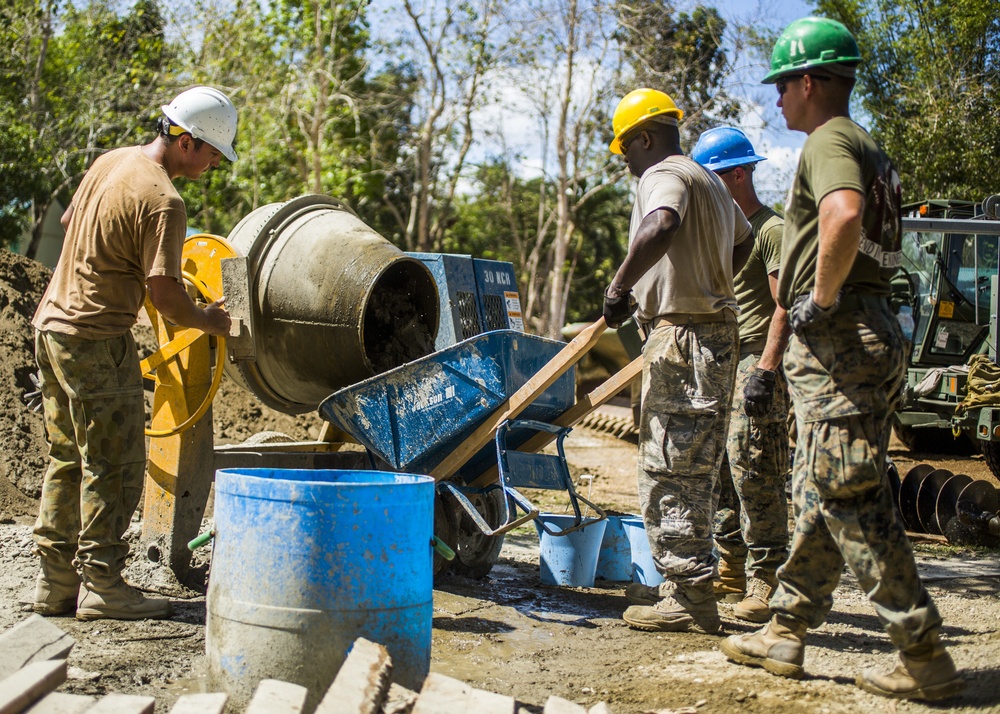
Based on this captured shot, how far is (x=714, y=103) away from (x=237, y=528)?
1687 centimetres

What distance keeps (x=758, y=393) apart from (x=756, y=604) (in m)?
1.23

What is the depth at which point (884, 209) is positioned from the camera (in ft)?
9.96

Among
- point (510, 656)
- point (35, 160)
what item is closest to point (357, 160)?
point (35, 160)

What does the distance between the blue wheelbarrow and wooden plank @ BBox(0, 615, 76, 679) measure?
156 cm

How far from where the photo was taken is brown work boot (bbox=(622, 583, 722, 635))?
12.9 feet

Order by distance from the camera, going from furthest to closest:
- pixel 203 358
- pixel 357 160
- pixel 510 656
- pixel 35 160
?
pixel 357 160 < pixel 35 160 < pixel 203 358 < pixel 510 656

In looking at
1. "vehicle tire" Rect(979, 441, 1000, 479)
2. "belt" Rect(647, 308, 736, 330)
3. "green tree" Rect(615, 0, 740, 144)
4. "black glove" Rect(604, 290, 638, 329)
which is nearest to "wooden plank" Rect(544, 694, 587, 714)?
"black glove" Rect(604, 290, 638, 329)

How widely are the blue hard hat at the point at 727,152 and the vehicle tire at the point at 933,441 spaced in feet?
29.3

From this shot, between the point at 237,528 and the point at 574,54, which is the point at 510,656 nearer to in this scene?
the point at 237,528

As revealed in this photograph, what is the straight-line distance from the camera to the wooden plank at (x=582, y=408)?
14.8 feet

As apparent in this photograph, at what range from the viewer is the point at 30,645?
2.79m

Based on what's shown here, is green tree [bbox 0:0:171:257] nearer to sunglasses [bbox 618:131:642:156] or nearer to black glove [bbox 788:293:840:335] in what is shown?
sunglasses [bbox 618:131:642:156]

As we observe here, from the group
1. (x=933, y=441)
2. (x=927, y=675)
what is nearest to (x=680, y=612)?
(x=927, y=675)

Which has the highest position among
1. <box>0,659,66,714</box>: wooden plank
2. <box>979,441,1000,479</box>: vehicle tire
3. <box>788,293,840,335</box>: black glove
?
<box>788,293,840,335</box>: black glove
